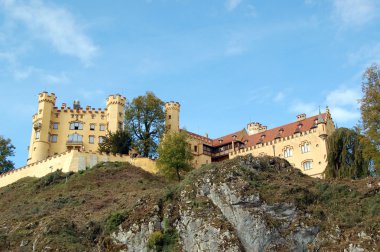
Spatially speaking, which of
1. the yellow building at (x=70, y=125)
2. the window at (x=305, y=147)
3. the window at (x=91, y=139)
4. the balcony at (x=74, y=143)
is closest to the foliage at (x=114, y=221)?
the window at (x=305, y=147)

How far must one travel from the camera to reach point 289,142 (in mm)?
69562

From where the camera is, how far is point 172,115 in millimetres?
81875

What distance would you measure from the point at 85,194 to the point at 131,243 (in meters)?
19.1

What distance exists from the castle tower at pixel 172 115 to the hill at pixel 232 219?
1419 inches

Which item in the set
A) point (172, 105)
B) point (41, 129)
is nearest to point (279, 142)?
point (172, 105)

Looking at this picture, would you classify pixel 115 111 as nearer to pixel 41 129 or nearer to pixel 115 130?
pixel 115 130

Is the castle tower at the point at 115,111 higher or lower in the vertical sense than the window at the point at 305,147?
higher

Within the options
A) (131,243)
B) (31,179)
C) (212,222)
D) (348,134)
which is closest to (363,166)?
(348,134)

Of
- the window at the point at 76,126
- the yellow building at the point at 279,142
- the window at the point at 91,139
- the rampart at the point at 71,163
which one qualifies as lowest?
the rampart at the point at 71,163

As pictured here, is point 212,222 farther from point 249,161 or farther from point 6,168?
point 6,168

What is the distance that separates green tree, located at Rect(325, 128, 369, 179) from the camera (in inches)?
1954

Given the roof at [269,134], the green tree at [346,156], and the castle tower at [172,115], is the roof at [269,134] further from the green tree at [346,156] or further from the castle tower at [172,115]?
the green tree at [346,156]

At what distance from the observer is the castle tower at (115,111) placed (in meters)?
79.3

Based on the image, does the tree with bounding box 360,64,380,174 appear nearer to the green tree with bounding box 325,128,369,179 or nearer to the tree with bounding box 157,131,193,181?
the green tree with bounding box 325,128,369,179
